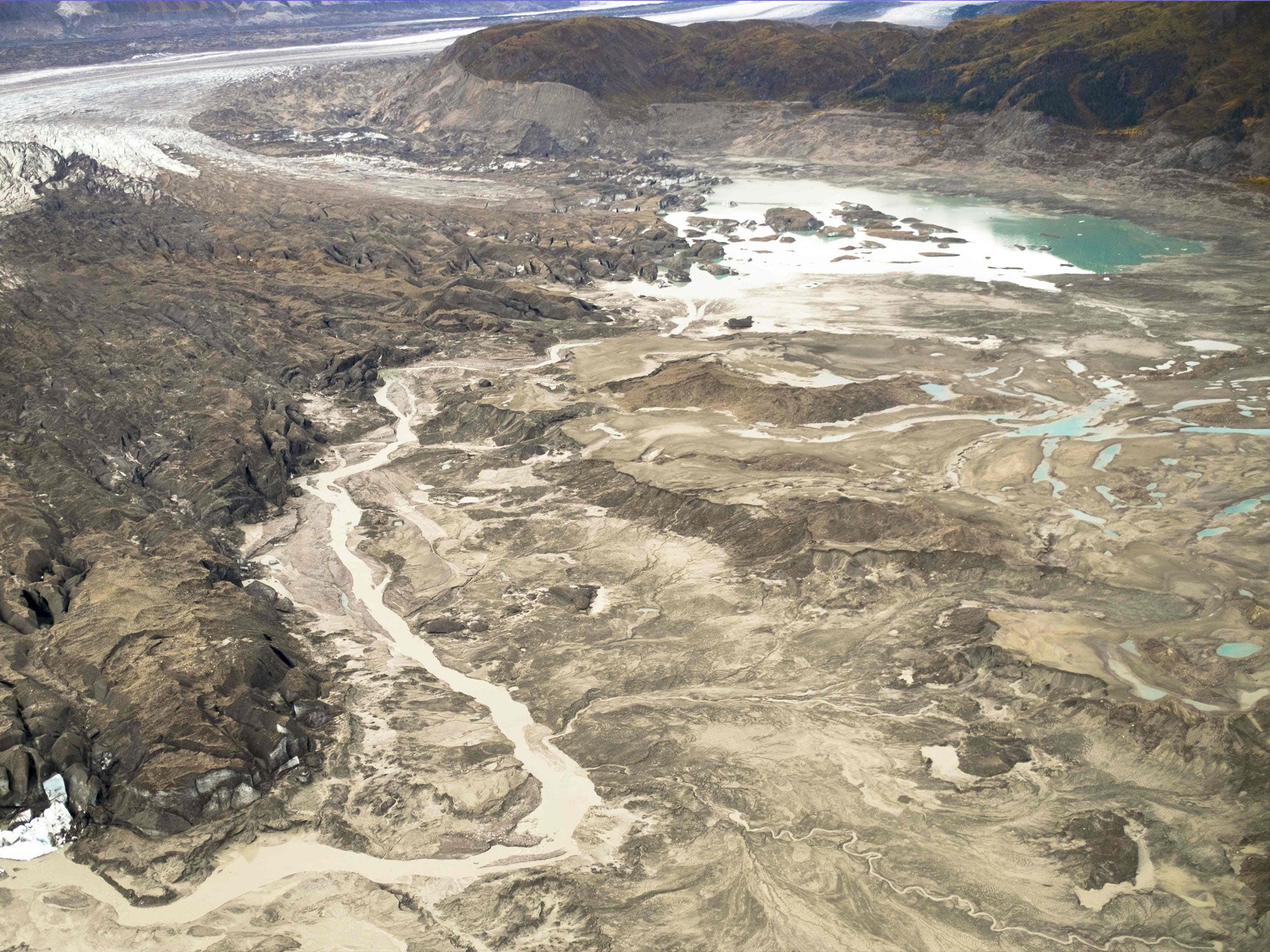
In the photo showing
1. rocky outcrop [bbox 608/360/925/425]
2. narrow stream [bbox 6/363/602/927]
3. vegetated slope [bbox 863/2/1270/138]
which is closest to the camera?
narrow stream [bbox 6/363/602/927]

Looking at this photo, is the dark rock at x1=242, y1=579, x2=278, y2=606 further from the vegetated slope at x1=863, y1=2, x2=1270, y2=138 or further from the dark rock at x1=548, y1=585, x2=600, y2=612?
the vegetated slope at x1=863, y1=2, x2=1270, y2=138

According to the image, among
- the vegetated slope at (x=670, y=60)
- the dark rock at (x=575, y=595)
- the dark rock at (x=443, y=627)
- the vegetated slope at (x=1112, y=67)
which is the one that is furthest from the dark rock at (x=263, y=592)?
the vegetated slope at (x=670, y=60)

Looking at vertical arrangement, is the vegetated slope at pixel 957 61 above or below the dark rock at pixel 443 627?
above

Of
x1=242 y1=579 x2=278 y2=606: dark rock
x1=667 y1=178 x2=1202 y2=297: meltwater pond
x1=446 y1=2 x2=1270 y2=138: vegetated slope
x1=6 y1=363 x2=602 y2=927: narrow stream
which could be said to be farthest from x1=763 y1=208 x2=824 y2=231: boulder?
x1=6 y1=363 x2=602 y2=927: narrow stream

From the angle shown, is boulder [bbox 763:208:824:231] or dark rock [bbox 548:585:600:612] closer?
dark rock [bbox 548:585:600:612]

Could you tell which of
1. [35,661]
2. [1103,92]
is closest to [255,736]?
[35,661]

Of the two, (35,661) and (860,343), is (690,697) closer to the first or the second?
(35,661)

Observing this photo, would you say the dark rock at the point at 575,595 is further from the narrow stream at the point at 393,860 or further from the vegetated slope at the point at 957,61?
the vegetated slope at the point at 957,61
